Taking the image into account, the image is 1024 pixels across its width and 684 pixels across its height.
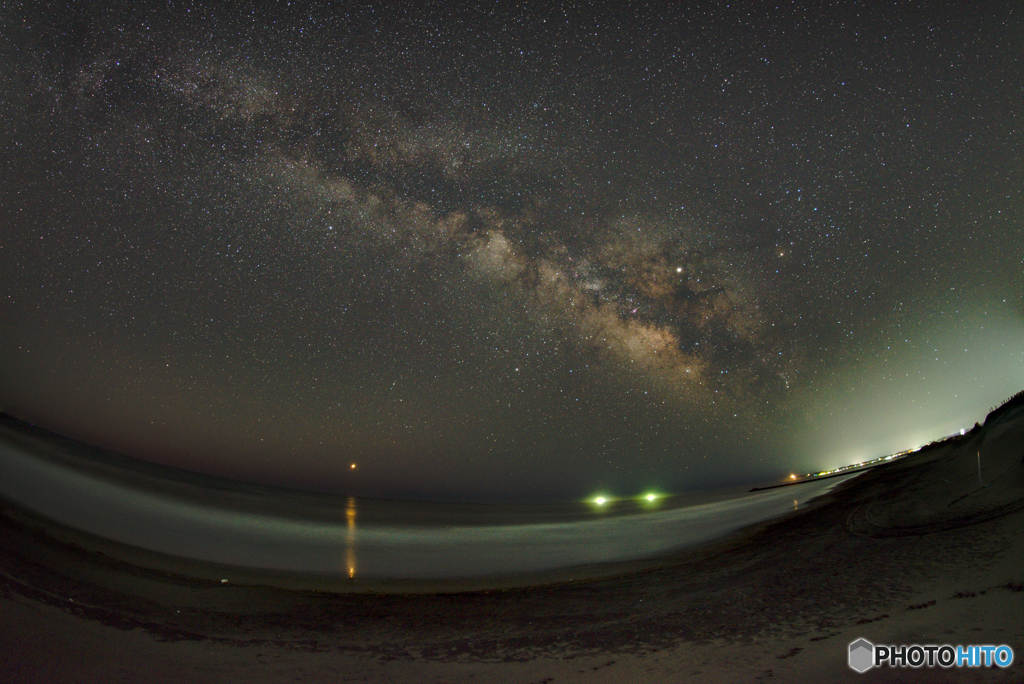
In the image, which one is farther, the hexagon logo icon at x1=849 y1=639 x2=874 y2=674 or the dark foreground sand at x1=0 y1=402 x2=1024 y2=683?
the dark foreground sand at x1=0 y1=402 x2=1024 y2=683

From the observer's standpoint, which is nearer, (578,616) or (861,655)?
(861,655)

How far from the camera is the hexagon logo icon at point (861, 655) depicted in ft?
11.6

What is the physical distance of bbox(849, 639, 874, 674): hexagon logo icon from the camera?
139 inches

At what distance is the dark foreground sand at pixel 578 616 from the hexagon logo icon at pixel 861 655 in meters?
0.08

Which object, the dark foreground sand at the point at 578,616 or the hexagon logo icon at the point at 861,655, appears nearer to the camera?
the hexagon logo icon at the point at 861,655

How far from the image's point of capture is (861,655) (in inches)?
147

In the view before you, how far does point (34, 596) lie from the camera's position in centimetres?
595

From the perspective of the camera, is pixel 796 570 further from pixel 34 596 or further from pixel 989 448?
pixel 989 448

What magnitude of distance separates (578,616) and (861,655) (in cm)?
264

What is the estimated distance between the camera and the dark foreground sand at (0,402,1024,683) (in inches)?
157

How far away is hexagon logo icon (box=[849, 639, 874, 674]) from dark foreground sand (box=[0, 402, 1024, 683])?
77 millimetres

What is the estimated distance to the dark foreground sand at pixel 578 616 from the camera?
3.98 m

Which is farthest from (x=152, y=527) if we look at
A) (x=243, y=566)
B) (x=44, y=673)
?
(x=44, y=673)

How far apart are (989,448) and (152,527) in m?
20.0
